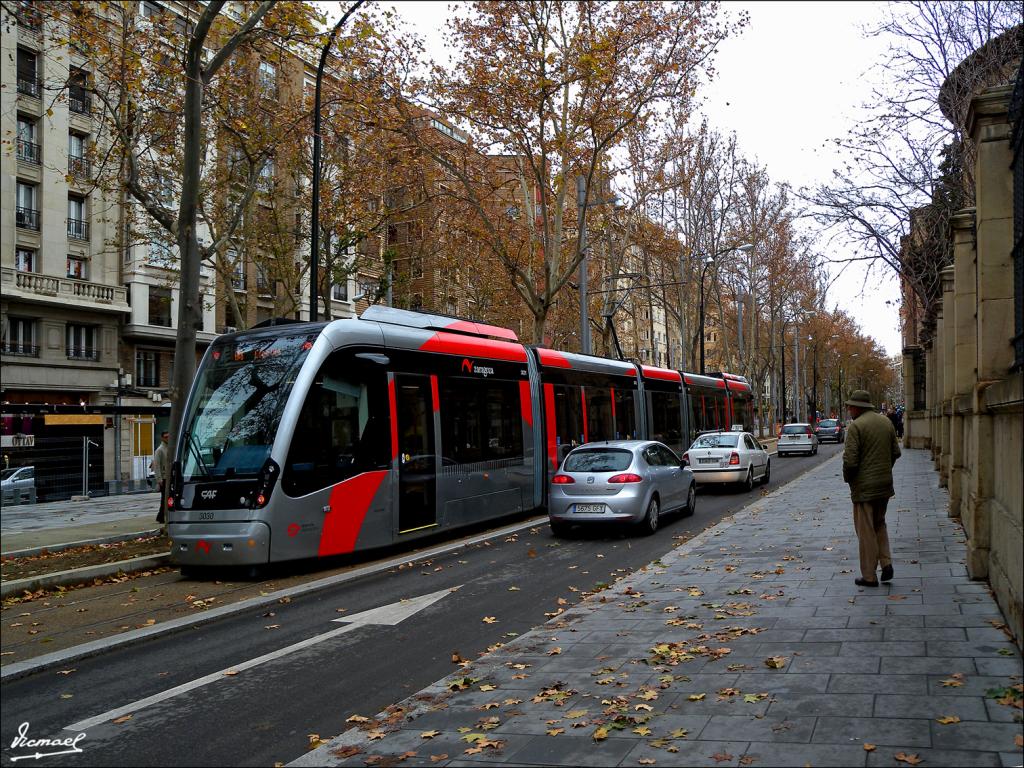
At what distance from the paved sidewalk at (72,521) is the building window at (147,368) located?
1134cm

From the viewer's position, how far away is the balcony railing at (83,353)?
35.6 m

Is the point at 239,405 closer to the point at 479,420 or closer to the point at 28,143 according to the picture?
the point at 479,420

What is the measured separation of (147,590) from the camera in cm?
1046

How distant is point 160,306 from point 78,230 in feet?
15.8

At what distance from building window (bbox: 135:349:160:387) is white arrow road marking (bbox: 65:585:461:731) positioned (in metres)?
33.2

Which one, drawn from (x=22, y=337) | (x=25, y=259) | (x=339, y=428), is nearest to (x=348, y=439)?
(x=339, y=428)

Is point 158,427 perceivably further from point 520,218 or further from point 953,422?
point 953,422

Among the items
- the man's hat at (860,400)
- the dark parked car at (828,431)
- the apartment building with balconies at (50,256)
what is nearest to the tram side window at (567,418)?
the man's hat at (860,400)

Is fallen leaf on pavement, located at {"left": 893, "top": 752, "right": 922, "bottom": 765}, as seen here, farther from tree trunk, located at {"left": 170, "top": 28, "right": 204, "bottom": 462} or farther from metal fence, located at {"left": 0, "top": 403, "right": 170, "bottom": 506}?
metal fence, located at {"left": 0, "top": 403, "right": 170, "bottom": 506}

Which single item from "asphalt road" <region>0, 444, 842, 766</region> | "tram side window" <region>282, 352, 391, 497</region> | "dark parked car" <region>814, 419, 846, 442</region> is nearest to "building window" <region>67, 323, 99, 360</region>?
"tram side window" <region>282, 352, 391, 497</region>

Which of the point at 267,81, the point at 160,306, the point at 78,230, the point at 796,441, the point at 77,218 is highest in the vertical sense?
the point at 267,81

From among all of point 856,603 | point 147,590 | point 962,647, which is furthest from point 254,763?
point 147,590

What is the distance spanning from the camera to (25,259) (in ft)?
113

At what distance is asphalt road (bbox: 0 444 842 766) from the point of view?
5.14m
